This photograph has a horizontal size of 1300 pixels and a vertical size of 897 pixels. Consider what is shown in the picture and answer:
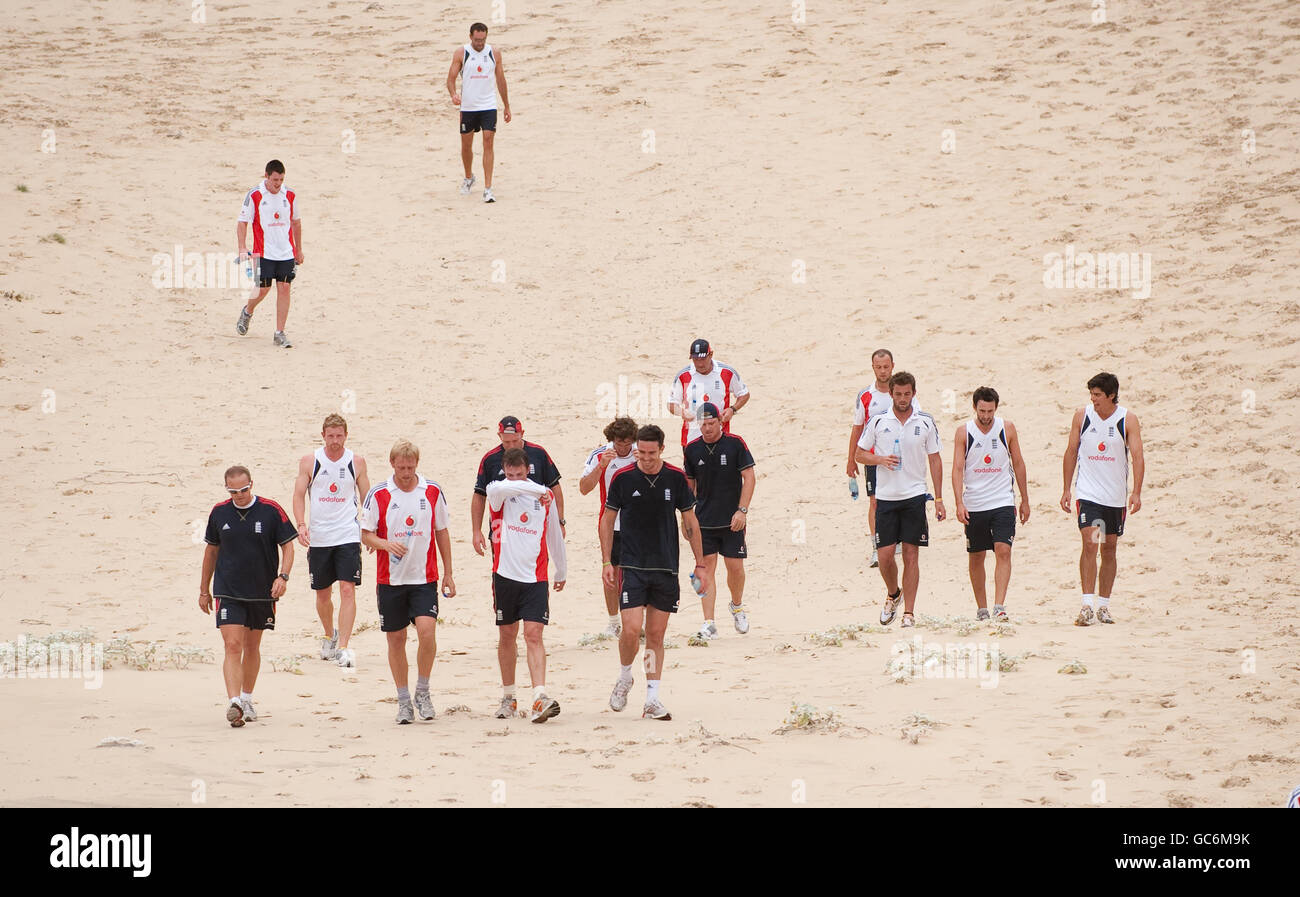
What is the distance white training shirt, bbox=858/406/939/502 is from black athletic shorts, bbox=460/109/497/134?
10583mm

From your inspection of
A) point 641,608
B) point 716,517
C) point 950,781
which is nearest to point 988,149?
point 716,517

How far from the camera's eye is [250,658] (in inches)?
357

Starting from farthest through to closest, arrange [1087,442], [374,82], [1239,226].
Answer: [374,82] < [1239,226] < [1087,442]

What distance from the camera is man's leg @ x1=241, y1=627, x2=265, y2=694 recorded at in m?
9.05

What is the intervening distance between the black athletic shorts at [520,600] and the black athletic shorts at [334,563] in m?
2.31

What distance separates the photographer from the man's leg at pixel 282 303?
17.2m

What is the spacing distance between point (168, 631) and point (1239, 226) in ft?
47.0

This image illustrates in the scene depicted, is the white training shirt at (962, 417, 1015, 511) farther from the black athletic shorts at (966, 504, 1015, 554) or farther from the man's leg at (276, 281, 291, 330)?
the man's leg at (276, 281, 291, 330)

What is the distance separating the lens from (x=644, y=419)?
55.5 ft

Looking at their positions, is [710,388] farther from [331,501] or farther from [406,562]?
[406,562]

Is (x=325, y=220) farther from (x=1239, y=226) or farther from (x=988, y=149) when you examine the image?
(x=1239, y=226)

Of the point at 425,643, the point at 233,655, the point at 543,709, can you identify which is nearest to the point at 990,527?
the point at 543,709

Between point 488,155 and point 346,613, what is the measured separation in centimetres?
1128

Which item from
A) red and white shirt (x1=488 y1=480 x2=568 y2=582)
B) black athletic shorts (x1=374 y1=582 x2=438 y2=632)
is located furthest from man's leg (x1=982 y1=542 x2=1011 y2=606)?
black athletic shorts (x1=374 y1=582 x2=438 y2=632)
